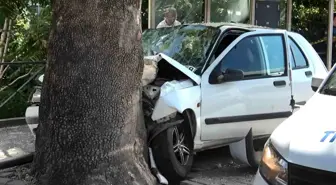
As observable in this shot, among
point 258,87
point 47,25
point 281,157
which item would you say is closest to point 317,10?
point 47,25

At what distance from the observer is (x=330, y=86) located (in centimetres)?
423

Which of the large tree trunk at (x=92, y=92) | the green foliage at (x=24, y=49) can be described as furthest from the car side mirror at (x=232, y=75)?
the green foliage at (x=24, y=49)

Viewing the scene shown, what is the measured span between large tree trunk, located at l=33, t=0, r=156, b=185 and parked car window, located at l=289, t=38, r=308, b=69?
8.52 feet

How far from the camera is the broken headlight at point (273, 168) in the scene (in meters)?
3.19

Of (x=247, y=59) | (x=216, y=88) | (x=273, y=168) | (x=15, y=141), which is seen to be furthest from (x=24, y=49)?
(x=273, y=168)

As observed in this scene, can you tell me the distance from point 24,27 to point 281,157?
7301mm

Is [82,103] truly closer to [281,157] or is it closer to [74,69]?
[74,69]

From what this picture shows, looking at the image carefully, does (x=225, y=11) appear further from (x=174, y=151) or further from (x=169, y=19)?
(x=174, y=151)

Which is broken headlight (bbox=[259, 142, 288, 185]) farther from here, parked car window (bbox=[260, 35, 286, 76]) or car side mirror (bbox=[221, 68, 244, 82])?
parked car window (bbox=[260, 35, 286, 76])

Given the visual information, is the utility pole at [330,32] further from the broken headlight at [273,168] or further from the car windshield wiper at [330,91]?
the broken headlight at [273,168]

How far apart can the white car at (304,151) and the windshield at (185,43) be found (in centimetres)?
225

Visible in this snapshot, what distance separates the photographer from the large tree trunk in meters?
4.64

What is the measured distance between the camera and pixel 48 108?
487cm

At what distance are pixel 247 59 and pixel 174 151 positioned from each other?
1532 mm
